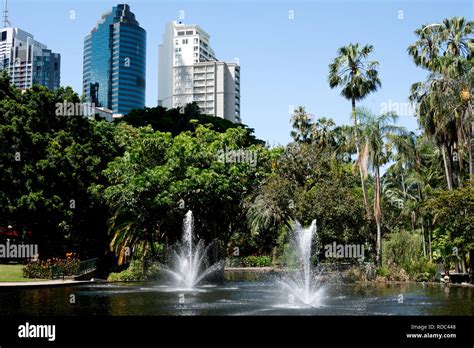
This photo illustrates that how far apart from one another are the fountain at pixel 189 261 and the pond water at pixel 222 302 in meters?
5.45

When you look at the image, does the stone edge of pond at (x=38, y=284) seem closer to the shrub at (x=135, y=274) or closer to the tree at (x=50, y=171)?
the shrub at (x=135, y=274)

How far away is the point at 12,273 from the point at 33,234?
5731mm

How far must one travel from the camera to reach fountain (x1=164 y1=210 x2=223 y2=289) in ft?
118

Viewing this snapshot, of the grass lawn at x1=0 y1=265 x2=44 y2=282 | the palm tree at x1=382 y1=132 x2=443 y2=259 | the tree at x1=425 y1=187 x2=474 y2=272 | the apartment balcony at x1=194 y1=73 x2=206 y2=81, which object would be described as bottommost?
the grass lawn at x1=0 y1=265 x2=44 y2=282

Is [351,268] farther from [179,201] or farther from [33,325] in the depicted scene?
[33,325]

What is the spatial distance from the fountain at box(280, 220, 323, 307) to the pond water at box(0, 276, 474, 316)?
0.47m

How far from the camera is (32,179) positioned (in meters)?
37.1

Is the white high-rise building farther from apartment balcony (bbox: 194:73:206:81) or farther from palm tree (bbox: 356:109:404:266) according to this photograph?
palm tree (bbox: 356:109:404:266)

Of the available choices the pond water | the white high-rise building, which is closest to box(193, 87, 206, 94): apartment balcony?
the white high-rise building

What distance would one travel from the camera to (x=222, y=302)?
77.9 feet

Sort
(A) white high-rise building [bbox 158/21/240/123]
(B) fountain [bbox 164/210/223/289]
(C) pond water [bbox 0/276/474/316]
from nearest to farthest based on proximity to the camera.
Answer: (C) pond water [bbox 0/276/474/316] < (B) fountain [bbox 164/210/223/289] < (A) white high-rise building [bbox 158/21/240/123]

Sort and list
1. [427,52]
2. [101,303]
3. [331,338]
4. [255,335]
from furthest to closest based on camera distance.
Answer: [427,52], [101,303], [255,335], [331,338]

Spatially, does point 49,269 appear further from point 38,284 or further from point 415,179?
point 415,179

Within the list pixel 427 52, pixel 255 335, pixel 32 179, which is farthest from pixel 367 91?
pixel 255 335
